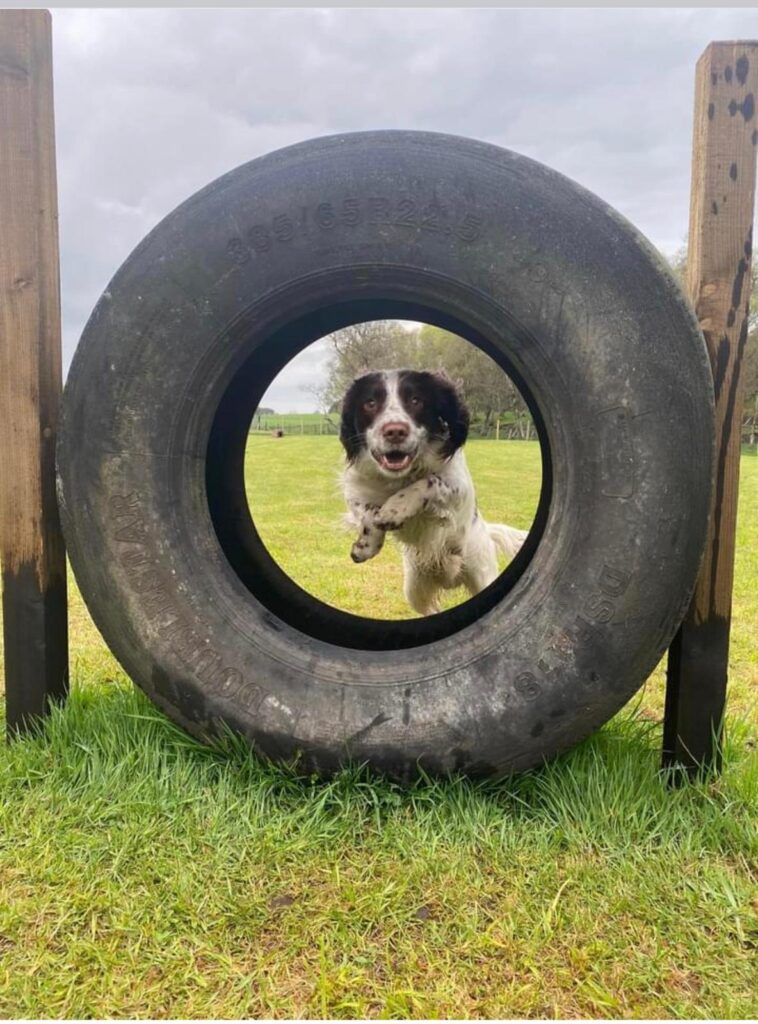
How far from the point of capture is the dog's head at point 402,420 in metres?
3.39

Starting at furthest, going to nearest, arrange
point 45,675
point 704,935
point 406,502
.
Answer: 1. point 406,502
2. point 45,675
3. point 704,935

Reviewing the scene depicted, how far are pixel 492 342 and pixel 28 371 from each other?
1.59m

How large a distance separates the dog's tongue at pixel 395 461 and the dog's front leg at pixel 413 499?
0.34 meters

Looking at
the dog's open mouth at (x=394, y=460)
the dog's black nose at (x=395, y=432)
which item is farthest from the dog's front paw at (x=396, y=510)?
the dog's black nose at (x=395, y=432)

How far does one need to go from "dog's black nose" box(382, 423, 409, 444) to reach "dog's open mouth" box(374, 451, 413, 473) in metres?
0.07

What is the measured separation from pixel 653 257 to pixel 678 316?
0.19 m

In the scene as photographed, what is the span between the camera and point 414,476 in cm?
376

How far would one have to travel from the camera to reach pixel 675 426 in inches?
73.9

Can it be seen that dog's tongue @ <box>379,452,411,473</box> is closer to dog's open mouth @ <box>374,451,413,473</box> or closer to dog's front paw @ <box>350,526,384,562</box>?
dog's open mouth @ <box>374,451,413,473</box>

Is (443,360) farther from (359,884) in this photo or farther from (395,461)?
(359,884)

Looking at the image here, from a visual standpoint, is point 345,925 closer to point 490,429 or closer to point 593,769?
point 593,769

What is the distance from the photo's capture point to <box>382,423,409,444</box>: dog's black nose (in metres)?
3.32

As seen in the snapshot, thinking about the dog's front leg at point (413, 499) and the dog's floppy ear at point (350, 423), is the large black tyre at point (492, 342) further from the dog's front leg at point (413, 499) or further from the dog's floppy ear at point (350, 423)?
the dog's front leg at point (413, 499)

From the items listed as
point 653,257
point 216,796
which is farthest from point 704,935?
point 653,257
